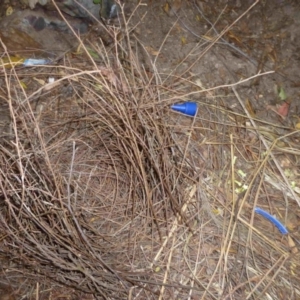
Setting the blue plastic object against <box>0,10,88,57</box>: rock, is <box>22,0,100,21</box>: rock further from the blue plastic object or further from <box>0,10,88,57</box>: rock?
the blue plastic object

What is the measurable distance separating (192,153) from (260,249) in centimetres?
41

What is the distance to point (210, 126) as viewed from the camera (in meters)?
1.79

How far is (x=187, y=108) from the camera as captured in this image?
5.81ft

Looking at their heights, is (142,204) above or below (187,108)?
below

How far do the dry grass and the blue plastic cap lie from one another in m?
0.03

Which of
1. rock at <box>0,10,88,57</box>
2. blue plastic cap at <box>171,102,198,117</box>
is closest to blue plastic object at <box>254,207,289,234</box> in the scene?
blue plastic cap at <box>171,102,198,117</box>

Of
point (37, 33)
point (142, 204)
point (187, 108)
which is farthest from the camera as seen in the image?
point (37, 33)

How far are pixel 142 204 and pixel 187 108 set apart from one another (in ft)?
1.42

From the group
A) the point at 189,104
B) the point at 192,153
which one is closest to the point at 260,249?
the point at 192,153

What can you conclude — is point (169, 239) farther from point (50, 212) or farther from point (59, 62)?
point (59, 62)

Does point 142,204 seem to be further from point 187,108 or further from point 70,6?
point 70,6

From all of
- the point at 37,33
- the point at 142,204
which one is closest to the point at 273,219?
the point at 142,204

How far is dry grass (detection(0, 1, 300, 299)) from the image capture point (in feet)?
4.51

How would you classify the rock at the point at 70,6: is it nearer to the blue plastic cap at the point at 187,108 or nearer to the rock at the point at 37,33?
the rock at the point at 37,33
